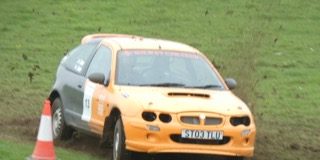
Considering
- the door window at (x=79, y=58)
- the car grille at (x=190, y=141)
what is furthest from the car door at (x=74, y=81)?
the car grille at (x=190, y=141)

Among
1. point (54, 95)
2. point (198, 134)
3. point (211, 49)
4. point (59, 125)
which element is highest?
point (198, 134)

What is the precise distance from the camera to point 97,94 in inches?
486

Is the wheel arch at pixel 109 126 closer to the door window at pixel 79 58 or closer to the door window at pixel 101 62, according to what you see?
the door window at pixel 101 62

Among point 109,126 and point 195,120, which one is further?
point 109,126

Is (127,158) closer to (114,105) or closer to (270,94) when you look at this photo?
(114,105)

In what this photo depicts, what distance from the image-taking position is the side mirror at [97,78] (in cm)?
1213

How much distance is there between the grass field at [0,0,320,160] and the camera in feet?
48.7

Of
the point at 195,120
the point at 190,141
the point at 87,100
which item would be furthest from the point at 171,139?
the point at 87,100

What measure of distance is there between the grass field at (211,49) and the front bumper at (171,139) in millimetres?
1274

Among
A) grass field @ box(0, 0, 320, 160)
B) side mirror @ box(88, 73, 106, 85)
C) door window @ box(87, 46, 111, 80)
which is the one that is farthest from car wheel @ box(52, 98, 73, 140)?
side mirror @ box(88, 73, 106, 85)

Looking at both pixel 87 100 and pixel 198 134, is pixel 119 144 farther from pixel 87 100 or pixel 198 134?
pixel 87 100

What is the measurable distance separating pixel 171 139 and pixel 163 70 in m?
1.69

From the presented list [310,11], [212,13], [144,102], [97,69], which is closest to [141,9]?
[212,13]

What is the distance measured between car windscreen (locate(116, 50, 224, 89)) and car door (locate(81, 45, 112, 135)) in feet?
0.77
